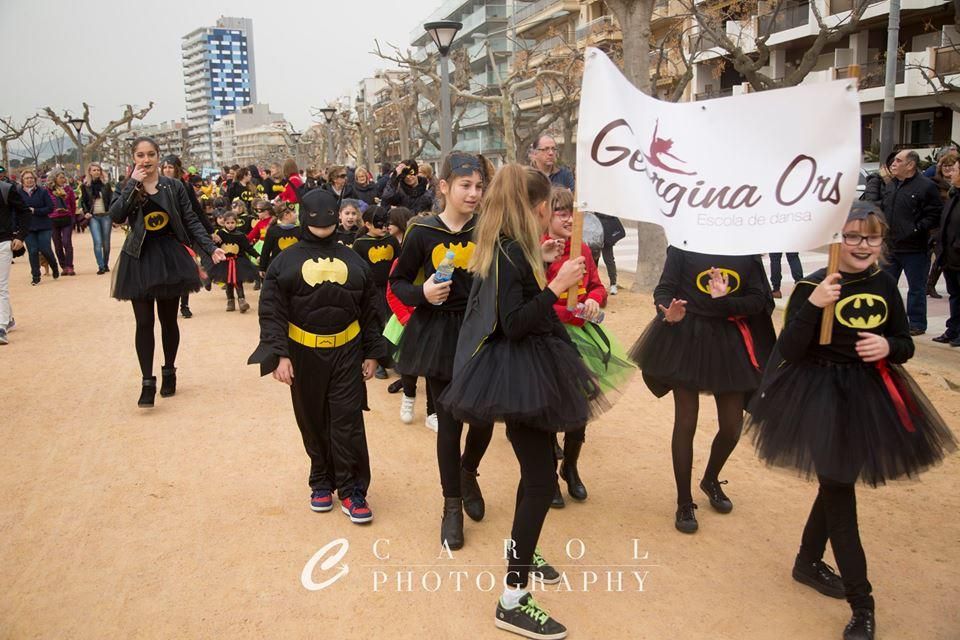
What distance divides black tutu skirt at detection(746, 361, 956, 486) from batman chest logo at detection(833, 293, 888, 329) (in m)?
0.19

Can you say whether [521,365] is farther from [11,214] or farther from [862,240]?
[11,214]

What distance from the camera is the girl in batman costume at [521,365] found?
3.44 m

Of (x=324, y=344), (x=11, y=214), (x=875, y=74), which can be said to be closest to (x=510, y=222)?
(x=324, y=344)

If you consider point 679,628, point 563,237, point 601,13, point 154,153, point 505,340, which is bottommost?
point 679,628

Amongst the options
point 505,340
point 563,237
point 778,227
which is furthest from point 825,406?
point 563,237

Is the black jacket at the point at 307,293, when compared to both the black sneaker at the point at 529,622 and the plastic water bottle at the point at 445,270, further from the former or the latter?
the black sneaker at the point at 529,622

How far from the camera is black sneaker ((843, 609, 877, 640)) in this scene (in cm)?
330

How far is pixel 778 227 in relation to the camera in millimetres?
3408

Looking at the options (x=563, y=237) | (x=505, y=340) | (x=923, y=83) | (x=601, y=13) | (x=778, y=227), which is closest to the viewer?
(x=778, y=227)

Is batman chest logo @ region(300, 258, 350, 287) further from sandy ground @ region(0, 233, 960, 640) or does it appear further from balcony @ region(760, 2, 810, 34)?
balcony @ region(760, 2, 810, 34)

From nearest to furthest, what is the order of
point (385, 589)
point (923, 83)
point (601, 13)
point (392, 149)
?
1. point (385, 589)
2. point (923, 83)
3. point (601, 13)
4. point (392, 149)

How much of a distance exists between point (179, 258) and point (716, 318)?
4774mm

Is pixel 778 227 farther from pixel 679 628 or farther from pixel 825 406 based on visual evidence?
pixel 679 628

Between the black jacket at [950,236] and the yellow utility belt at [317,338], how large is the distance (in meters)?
6.98
